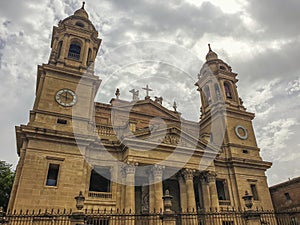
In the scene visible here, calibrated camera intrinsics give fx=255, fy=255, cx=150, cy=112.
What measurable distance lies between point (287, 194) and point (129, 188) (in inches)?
769

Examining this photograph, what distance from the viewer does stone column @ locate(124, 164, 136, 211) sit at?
18.3m

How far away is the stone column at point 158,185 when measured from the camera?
18942 millimetres

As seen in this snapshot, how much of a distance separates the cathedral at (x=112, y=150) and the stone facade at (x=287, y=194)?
350 centimetres

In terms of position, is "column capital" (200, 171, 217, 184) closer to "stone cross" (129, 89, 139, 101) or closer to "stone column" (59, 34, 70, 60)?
"stone cross" (129, 89, 139, 101)

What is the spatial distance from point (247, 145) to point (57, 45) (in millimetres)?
22922

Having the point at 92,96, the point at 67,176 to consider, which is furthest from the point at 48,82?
the point at 67,176

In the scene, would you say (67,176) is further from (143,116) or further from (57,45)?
(57,45)

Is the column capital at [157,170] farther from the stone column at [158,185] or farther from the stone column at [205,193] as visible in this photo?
the stone column at [205,193]

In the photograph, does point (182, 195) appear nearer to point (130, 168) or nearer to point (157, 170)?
point (157, 170)

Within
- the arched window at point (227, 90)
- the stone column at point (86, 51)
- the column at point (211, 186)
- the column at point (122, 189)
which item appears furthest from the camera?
the arched window at point (227, 90)

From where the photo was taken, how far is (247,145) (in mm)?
28109

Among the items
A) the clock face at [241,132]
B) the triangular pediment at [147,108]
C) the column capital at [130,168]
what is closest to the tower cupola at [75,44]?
the triangular pediment at [147,108]

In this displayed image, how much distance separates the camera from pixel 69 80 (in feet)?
75.8

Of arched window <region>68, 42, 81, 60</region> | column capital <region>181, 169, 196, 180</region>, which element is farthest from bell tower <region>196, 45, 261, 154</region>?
arched window <region>68, 42, 81, 60</region>
